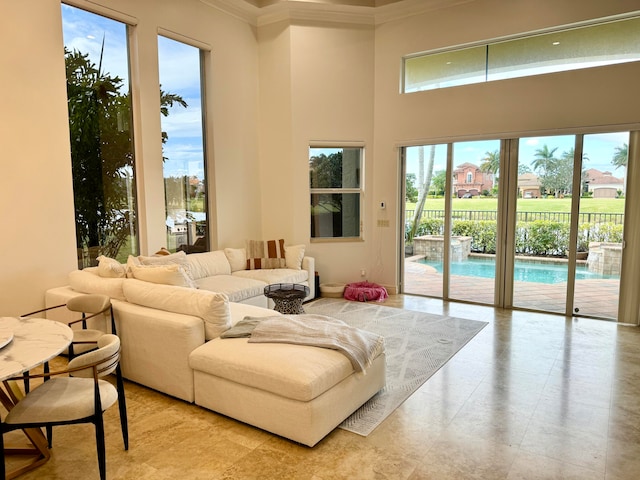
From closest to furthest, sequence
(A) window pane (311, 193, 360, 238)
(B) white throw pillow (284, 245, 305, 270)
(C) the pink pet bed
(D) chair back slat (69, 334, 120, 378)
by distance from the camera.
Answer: (D) chair back slat (69, 334, 120, 378)
(B) white throw pillow (284, 245, 305, 270)
(C) the pink pet bed
(A) window pane (311, 193, 360, 238)

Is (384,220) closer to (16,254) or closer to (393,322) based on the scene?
(393,322)

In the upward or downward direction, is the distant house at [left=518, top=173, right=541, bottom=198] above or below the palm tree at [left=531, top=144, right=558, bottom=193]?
below

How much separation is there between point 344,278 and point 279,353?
4.04 m

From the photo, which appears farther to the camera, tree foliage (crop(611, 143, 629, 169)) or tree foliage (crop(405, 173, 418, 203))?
tree foliage (crop(405, 173, 418, 203))

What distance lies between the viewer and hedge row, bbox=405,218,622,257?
5.17 meters

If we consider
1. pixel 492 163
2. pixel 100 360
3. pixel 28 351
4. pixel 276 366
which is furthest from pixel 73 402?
pixel 492 163

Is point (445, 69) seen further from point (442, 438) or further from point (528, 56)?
point (442, 438)

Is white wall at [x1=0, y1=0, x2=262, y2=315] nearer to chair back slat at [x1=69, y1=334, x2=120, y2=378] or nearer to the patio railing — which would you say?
chair back slat at [x1=69, y1=334, x2=120, y2=378]

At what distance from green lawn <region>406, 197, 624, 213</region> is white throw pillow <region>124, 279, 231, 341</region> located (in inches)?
154

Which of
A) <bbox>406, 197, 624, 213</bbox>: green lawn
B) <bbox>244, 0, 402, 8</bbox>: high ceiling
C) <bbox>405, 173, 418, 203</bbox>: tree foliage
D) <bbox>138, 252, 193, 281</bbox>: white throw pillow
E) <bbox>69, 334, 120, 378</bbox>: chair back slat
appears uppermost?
<bbox>244, 0, 402, 8</bbox>: high ceiling

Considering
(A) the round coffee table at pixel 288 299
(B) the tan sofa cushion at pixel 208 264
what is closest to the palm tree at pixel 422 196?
(A) the round coffee table at pixel 288 299

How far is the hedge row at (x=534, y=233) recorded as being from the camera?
5.17m

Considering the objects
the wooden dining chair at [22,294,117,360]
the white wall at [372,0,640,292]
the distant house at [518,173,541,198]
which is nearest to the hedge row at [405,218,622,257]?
the distant house at [518,173,541,198]

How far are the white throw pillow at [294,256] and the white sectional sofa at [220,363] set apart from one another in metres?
2.16
